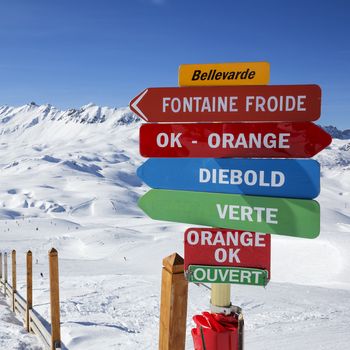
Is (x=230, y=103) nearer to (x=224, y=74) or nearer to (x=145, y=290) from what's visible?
(x=224, y=74)

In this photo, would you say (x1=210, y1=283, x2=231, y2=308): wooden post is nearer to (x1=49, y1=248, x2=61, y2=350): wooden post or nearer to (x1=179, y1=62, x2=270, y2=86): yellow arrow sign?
(x1=179, y1=62, x2=270, y2=86): yellow arrow sign

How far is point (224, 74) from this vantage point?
2.83 m

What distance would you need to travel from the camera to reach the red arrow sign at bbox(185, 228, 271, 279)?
2.70 m

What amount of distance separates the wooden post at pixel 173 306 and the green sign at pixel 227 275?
103 mm

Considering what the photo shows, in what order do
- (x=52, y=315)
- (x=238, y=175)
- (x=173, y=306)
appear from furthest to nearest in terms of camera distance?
1. (x=52, y=315)
2. (x=238, y=175)
3. (x=173, y=306)

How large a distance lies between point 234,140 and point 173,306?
4.17 ft

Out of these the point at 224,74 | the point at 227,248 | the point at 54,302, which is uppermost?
the point at 224,74

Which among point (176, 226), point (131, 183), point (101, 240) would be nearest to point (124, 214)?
point (176, 226)

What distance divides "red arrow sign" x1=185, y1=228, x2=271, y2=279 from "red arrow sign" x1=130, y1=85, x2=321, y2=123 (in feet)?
2.80

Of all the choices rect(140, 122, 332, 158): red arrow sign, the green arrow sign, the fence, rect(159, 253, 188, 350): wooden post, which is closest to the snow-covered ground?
the fence

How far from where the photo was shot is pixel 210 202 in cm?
277

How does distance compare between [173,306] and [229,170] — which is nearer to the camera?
[173,306]

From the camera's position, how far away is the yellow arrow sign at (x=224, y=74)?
109 inches

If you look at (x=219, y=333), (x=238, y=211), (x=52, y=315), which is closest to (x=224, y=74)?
(x=238, y=211)
